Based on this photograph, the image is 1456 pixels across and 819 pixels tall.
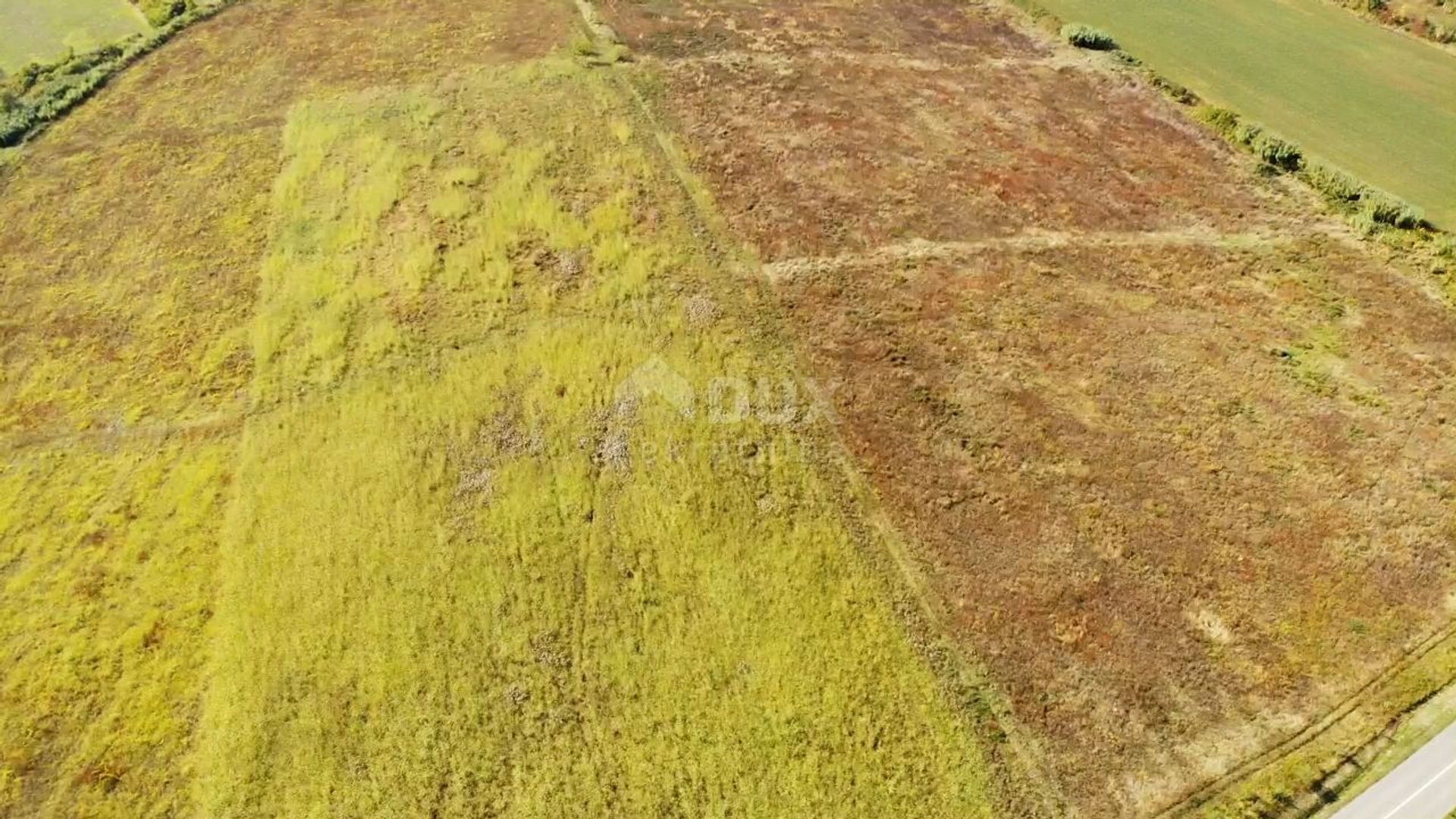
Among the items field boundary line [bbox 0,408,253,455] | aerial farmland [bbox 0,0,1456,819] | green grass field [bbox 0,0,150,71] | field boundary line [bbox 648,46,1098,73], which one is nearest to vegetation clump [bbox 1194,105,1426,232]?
aerial farmland [bbox 0,0,1456,819]

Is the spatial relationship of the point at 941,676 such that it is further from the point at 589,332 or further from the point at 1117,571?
the point at 589,332

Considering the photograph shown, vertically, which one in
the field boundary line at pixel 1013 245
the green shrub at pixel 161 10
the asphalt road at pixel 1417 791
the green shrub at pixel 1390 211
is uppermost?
the green shrub at pixel 161 10

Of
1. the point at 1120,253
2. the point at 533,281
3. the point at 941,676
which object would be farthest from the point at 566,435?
the point at 1120,253

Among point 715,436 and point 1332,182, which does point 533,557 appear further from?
point 1332,182

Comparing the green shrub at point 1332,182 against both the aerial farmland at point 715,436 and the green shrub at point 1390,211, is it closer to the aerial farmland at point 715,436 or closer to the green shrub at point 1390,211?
the green shrub at point 1390,211

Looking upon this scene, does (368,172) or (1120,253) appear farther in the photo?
(368,172)

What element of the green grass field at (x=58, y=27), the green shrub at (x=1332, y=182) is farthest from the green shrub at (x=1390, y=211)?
the green grass field at (x=58, y=27)
